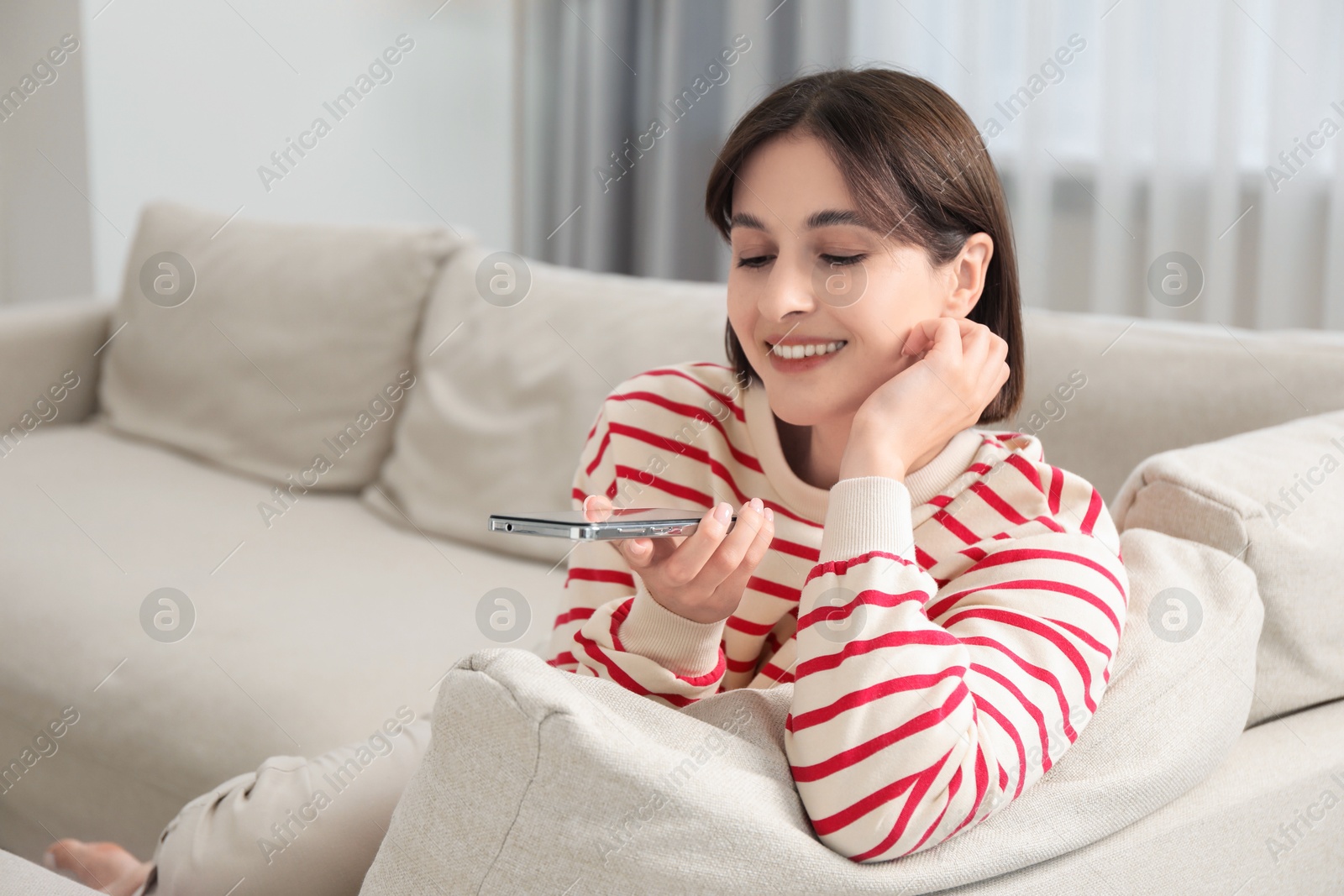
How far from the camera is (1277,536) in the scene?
914 mm

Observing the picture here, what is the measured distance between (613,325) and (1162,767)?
118 centimetres

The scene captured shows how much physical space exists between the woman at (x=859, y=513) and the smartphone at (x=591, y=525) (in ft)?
0.09

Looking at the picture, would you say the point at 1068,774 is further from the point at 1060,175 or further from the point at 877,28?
the point at 877,28

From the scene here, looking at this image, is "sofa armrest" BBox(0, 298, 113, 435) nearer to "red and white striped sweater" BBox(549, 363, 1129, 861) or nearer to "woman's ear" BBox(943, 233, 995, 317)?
"red and white striped sweater" BBox(549, 363, 1129, 861)

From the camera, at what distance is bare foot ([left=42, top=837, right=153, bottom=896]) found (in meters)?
1.12

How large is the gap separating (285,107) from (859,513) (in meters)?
2.87

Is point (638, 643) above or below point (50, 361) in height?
above

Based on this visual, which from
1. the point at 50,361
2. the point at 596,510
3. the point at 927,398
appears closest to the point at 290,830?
the point at 596,510

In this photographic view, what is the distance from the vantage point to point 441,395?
76.6 inches

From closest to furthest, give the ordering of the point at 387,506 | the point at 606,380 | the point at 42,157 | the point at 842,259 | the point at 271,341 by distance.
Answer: the point at 842,259, the point at 606,380, the point at 387,506, the point at 271,341, the point at 42,157

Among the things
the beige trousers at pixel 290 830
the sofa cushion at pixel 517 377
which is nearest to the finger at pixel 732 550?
the beige trousers at pixel 290 830

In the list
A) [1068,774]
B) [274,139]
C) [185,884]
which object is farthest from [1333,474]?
[274,139]

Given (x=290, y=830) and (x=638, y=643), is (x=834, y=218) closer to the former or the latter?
(x=638, y=643)

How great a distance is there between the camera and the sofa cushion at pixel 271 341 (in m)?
2.08
